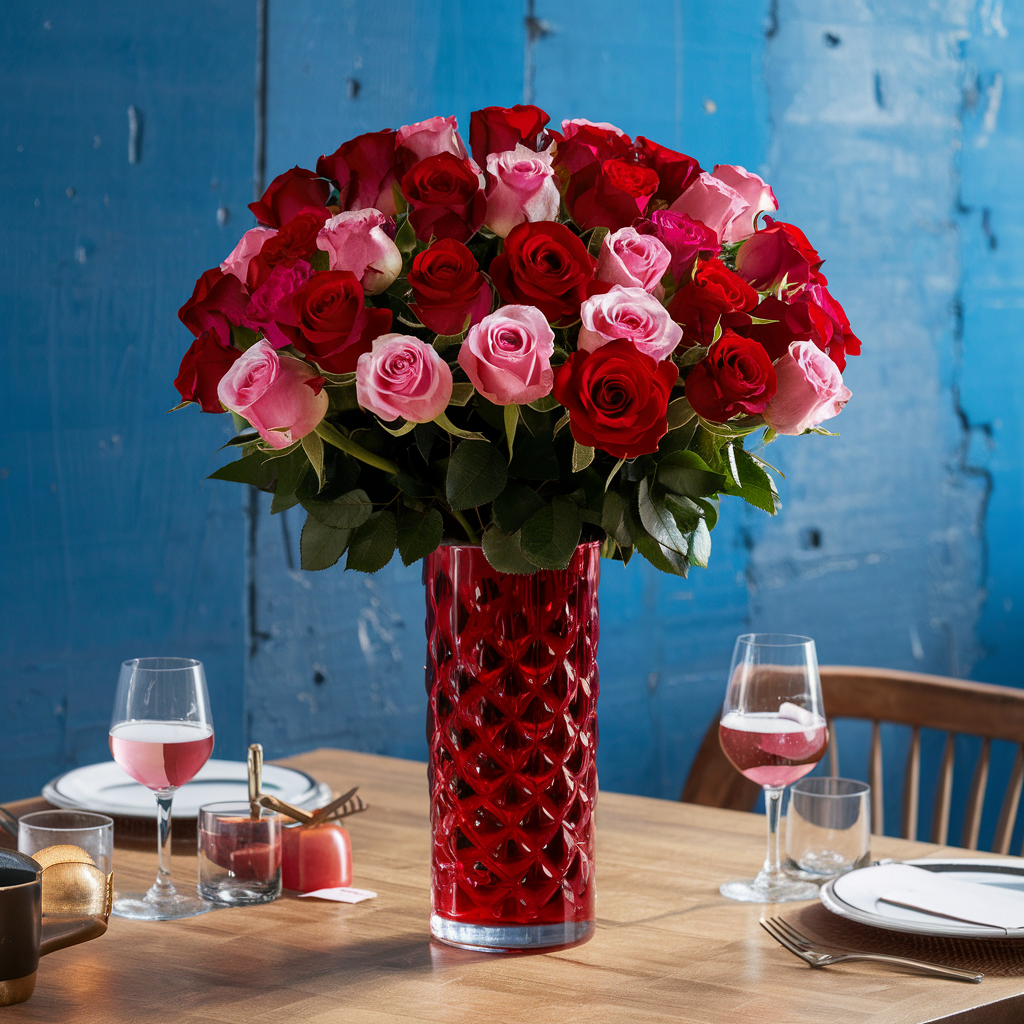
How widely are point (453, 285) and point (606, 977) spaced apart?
456mm

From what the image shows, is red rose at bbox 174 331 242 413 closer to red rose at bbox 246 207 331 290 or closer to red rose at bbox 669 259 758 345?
red rose at bbox 246 207 331 290

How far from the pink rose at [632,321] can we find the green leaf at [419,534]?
17cm

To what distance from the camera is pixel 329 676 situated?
227cm

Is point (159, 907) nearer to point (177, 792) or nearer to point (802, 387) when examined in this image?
point (177, 792)

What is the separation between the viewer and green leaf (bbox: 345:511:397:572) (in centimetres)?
95

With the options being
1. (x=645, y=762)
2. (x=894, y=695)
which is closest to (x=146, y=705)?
(x=894, y=695)

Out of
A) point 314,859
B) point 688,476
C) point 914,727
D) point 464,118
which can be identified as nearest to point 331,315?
point 688,476

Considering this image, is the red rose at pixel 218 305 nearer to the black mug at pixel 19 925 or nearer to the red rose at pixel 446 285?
the red rose at pixel 446 285

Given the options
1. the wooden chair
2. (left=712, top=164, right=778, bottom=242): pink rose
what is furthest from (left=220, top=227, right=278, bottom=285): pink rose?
the wooden chair

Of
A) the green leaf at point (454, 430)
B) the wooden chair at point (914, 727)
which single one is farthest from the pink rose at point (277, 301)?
the wooden chair at point (914, 727)

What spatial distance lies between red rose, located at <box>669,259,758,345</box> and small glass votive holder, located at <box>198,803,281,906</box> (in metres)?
0.49

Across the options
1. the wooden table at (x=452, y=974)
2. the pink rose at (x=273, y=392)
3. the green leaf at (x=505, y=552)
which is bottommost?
the wooden table at (x=452, y=974)

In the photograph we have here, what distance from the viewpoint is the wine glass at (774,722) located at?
1.12 m

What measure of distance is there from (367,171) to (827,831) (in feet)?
2.07
